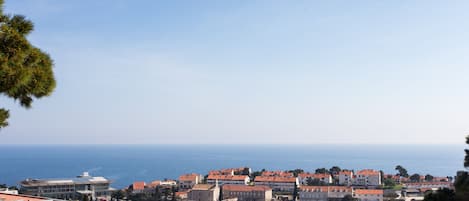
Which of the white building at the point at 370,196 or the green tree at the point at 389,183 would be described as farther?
the green tree at the point at 389,183

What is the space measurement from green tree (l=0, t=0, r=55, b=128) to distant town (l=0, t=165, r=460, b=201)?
34079mm

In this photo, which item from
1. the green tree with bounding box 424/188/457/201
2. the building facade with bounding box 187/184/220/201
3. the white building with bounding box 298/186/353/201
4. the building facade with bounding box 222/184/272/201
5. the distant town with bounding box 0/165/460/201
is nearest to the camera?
the green tree with bounding box 424/188/457/201

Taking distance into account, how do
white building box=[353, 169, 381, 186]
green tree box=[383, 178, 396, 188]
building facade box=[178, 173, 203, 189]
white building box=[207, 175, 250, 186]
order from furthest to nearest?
white building box=[207, 175, 250, 186]
building facade box=[178, 173, 203, 189]
white building box=[353, 169, 381, 186]
green tree box=[383, 178, 396, 188]

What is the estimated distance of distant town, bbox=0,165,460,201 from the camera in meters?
41.4

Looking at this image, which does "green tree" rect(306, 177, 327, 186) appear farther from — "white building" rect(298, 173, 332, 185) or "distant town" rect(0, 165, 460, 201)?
"white building" rect(298, 173, 332, 185)

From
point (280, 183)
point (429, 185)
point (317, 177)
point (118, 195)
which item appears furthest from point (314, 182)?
point (118, 195)

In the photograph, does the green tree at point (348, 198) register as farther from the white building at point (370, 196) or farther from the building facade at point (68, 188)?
the building facade at point (68, 188)

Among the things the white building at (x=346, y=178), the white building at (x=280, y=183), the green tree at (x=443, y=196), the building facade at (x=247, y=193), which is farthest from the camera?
the white building at (x=346, y=178)

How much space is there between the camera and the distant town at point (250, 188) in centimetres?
4144

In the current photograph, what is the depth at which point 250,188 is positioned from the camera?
149ft

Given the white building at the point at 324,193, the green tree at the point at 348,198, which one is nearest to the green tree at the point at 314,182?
the white building at the point at 324,193

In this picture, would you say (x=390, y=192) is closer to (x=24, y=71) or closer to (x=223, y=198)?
(x=223, y=198)

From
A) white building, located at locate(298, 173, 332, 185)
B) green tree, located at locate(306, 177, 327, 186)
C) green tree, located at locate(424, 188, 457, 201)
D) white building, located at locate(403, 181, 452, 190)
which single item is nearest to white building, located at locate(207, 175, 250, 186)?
white building, located at locate(298, 173, 332, 185)

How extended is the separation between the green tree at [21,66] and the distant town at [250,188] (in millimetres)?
34079
